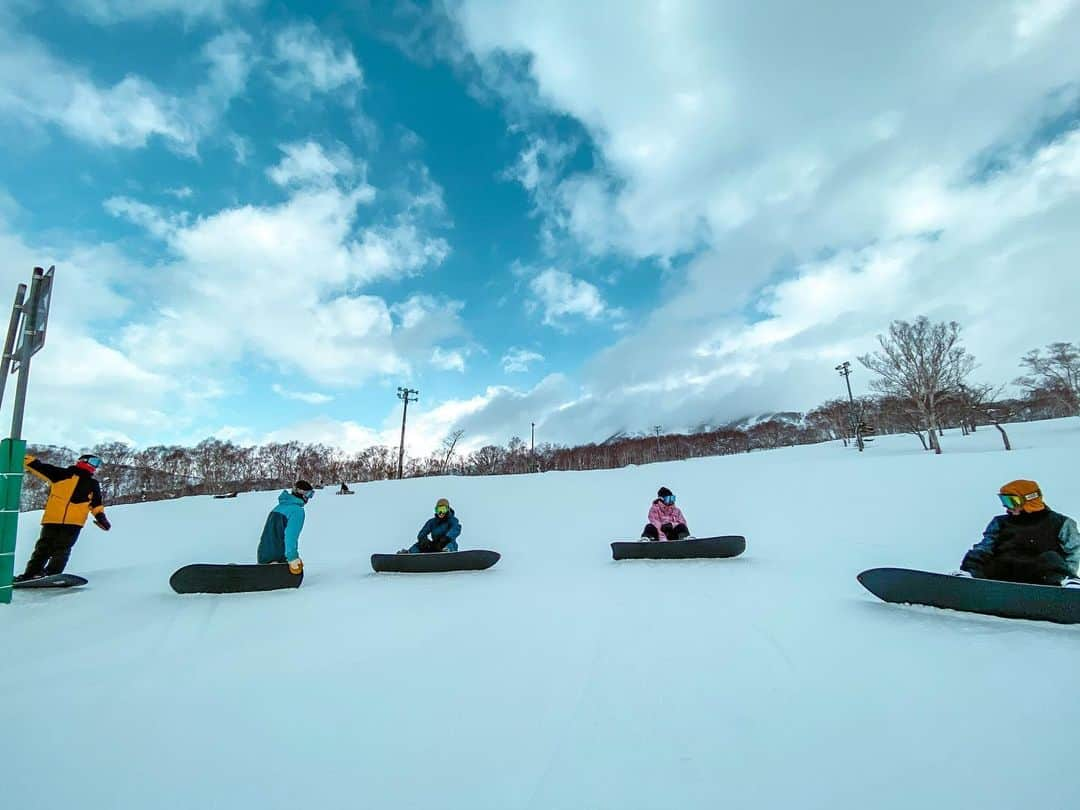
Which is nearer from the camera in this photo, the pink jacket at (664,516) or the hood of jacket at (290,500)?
the hood of jacket at (290,500)

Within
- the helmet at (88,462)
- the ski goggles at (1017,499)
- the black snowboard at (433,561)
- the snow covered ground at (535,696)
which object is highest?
the helmet at (88,462)

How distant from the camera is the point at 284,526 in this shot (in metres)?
6.77

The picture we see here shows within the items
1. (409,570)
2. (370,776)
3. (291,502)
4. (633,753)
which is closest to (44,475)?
(291,502)

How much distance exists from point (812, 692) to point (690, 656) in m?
0.87

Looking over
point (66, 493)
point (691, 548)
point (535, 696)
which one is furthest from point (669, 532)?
point (66, 493)

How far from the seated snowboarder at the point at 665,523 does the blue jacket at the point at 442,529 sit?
3598 millimetres

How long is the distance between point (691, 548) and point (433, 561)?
169 inches

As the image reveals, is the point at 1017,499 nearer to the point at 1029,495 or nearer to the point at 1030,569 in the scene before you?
the point at 1029,495

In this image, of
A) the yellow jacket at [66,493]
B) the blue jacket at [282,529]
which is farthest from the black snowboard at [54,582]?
the blue jacket at [282,529]

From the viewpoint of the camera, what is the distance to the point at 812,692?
3.02m

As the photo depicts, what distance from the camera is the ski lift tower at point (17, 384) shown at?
555 centimetres

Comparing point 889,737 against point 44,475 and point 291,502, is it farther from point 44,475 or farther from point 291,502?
point 44,475

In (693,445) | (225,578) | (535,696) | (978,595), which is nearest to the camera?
(535,696)

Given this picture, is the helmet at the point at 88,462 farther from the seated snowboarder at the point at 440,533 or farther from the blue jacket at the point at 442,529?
the blue jacket at the point at 442,529
